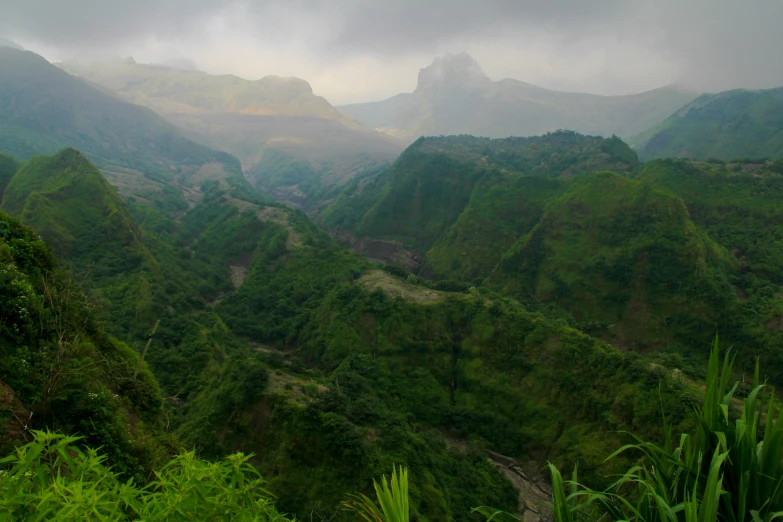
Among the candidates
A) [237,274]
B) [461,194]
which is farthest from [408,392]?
[461,194]

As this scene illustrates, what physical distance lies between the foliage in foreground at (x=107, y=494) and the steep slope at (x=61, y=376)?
300cm

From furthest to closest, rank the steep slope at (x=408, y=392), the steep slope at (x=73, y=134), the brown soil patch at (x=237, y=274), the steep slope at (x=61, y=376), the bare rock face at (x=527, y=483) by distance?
the steep slope at (x=73, y=134), the brown soil patch at (x=237, y=274), the bare rock face at (x=527, y=483), the steep slope at (x=408, y=392), the steep slope at (x=61, y=376)

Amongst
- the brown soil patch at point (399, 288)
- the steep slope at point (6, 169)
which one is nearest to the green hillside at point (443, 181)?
the brown soil patch at point (399, 288)

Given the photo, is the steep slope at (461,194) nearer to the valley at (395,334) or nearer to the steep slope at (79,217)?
the valley at (395,334)

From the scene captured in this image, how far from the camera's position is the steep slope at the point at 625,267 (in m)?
47.4

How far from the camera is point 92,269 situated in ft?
166

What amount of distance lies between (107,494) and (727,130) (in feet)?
592

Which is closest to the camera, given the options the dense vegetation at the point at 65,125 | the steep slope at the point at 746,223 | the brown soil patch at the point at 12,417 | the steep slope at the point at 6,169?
the brown soil patch at the point at 12,417

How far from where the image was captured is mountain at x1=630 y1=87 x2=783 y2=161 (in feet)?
405

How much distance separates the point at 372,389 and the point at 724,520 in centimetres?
3176

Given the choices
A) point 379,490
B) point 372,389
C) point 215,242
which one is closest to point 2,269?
point 379,490

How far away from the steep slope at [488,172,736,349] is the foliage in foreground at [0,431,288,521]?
49491mm

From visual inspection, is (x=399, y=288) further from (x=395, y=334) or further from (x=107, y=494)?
(x=107, y=494)

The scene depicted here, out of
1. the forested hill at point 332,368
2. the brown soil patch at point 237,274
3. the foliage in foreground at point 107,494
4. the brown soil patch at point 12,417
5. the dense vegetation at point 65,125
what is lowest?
the brown soil patch at point 237,274
